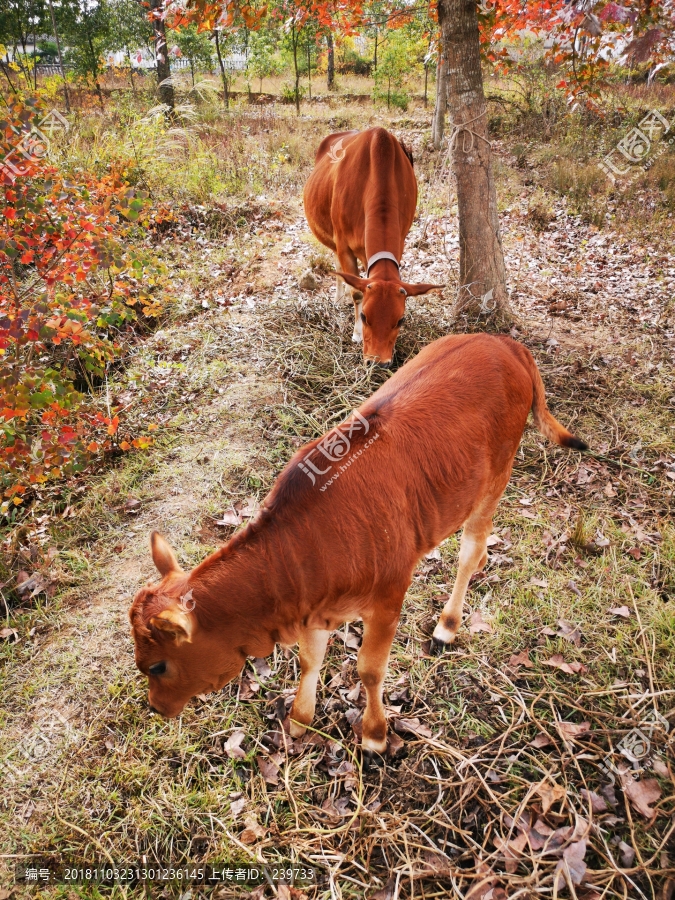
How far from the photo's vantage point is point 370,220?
5.34 meters

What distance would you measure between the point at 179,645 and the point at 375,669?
1.08m

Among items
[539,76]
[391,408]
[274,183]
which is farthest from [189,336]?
[539,76]

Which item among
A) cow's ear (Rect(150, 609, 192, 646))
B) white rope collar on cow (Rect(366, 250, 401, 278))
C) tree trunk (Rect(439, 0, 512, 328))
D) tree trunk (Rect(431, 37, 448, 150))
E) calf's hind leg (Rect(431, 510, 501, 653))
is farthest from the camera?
tree trunk (Rect(431, 37, 448, 150))

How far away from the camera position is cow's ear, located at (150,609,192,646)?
1895 mm

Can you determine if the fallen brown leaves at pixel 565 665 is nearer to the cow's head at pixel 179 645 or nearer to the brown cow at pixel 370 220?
the cow's head at pixel 179 645

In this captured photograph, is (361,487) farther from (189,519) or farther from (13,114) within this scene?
(13,114)

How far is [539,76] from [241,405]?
53.5ft

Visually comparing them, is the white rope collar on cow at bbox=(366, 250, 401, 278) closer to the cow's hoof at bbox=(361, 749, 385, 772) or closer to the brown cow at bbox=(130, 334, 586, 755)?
the brown cow at bbox=(130, 334, 586, 755)

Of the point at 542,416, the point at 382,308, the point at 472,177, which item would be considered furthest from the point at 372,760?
the point at 472,177

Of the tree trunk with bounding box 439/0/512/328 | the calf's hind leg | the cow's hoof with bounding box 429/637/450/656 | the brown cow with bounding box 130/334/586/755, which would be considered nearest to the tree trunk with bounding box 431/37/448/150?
the tree trunk with bounding box 439/0/512/328

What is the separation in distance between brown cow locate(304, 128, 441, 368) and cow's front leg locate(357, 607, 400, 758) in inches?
115

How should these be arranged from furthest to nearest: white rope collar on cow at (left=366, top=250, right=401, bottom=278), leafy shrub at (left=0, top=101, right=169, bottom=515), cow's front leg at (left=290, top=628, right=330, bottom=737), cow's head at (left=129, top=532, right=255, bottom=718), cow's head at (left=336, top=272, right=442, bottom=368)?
white rope collar on cow at (left=366, top=250, right=401, bottom=278)
cow's head at (left=336, top=272, right=442, bottom=368)
leafy shrub at (left=0, top=101, right=169, bottom=515)
cow's front leg at (left=290, top=628, right=330, bottom=737)
cow's head at (left=129, top=532, right=255, bottom=718)

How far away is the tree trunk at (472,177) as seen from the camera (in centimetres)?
486

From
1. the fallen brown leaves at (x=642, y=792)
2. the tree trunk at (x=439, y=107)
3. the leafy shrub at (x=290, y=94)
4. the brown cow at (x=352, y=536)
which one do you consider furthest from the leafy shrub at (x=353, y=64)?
the fallen brown leaves at (x=642, y=792)
